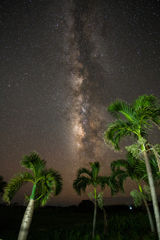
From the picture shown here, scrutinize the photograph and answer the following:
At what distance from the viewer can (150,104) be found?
610 centimetres

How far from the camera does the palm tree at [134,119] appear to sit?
5953 millimetres

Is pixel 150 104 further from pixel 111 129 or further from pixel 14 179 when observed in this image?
pixel 14 179

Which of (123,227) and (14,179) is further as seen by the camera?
(123,227)

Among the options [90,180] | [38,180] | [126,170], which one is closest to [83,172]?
[90,180]

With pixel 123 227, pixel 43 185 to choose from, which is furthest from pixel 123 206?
pixel 43 185

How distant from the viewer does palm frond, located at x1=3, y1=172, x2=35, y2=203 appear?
672 cm

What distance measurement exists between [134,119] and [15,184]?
22.4 feet

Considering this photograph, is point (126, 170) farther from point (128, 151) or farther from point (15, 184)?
point (15, 184)

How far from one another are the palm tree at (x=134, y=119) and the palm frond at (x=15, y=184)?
186 inches

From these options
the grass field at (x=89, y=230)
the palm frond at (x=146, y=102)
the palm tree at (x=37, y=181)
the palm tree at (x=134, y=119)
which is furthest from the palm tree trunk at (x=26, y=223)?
the palm frond at (x=146, y=102)

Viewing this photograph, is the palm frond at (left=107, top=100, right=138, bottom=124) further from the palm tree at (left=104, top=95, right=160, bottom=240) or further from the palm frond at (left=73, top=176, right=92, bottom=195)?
the palm frond at (left=73, top=176, right=92, bottom=195)

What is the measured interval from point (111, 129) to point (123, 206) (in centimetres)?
3825

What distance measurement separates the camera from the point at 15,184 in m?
6.99

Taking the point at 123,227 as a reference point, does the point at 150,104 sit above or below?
above
